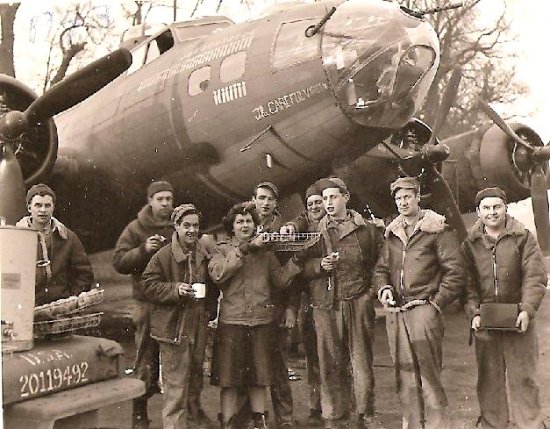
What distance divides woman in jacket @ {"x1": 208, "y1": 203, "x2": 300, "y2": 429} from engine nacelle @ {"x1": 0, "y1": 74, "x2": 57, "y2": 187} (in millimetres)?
3962

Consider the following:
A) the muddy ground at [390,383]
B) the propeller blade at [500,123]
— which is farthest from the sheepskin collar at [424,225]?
the propeller blade at [500,123]

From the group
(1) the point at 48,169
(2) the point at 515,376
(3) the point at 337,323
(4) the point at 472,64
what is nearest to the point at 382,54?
(3) the point at 337,323

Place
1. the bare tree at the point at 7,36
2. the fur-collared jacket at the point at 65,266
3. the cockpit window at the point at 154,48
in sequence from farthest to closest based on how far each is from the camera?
1. the cockpit window at the point at 154,48
2. the bare tree at the point at 7,36
3. the fur-collared jacket at the point at 65,266

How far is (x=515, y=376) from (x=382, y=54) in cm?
330

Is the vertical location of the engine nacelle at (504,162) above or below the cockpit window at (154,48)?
below

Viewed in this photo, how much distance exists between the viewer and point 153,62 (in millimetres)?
9273

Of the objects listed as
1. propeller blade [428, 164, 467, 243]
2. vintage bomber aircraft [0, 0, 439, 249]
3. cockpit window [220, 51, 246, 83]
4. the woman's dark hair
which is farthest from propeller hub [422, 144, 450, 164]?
the woman's dark hair

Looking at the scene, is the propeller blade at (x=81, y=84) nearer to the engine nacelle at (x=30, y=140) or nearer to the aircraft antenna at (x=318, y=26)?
the engine nacelle at (x=30, y=140)

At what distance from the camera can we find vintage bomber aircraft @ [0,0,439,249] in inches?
273

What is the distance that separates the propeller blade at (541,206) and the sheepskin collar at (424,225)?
22.1 ft

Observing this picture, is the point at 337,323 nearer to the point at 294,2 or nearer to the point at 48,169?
the point at 294,2

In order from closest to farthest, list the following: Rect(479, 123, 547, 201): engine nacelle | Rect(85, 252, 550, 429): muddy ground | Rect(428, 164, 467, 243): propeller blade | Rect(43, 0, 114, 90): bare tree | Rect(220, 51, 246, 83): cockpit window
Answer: Rect(85, 252, 550, 429): muddy ground
Rect(220, 51, 246, 83): cockpit window
Rect(428, 164, 467, 243): propeller blade
Rect(479, 123, 547, 201): engine nacelle
Rect(43, 0, 114, 90): bare tree

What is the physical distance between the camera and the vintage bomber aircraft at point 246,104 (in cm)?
693

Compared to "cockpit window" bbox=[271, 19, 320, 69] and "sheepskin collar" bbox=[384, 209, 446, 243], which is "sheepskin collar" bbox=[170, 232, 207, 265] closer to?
"sheepskin collar" bbox=[384, 209, 446, 243]
